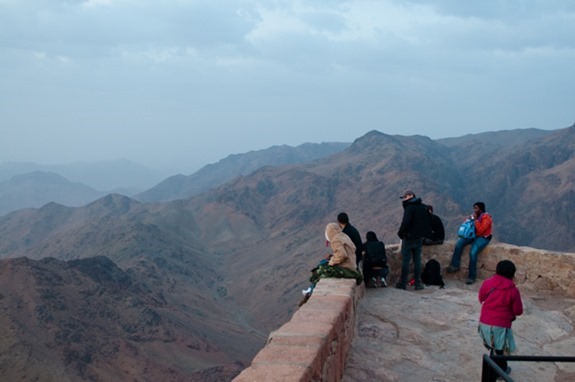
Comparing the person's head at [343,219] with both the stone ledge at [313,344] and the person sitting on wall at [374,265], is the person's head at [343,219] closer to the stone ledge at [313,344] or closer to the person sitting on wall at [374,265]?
the person sitting on wall at [374,265]

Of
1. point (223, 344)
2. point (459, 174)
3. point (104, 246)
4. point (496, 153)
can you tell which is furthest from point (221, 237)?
point (496, 153)

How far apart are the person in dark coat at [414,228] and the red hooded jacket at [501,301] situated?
2.54 metres

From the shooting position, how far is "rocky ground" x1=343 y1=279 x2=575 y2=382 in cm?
475

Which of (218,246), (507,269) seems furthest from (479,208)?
(218,246)

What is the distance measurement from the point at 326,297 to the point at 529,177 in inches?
2577

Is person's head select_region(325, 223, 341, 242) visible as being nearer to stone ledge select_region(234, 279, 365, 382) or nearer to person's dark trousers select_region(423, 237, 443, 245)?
stone ledge select_region(234, 279, 365, 382)

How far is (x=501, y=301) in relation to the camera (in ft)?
14.8

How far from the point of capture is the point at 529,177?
6338 cm

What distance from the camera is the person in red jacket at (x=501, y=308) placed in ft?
14.8

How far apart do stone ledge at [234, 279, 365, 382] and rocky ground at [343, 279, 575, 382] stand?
329mm

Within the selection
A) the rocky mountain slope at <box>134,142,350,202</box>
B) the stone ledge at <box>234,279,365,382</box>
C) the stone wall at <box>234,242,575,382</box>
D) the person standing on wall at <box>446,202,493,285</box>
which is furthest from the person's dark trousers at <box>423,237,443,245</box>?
the rocky mountain slope at <box>134,142,350,202</box>

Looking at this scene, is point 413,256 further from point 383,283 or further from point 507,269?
point 507,269

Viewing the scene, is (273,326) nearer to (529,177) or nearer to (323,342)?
(323,342)

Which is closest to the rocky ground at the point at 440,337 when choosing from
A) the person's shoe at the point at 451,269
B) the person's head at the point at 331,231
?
the person's shoe at the point at 451,269
